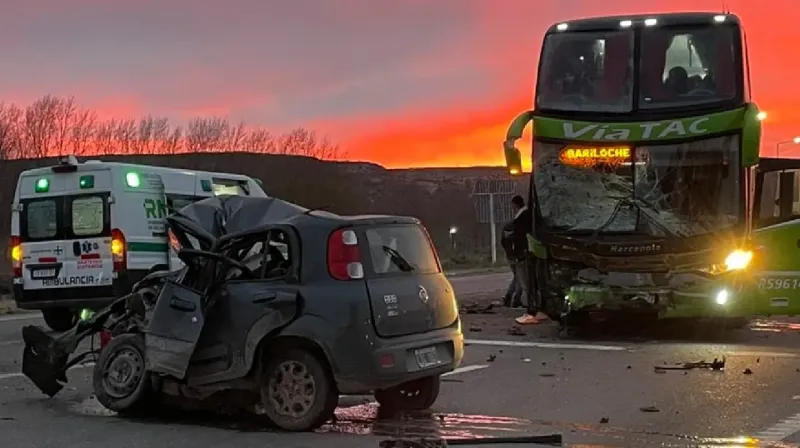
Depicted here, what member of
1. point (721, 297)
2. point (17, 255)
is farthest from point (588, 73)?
point (17, 255)

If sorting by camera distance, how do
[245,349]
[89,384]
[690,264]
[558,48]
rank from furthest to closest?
[558,48] < [690,264] < [89,384] < [245,349]

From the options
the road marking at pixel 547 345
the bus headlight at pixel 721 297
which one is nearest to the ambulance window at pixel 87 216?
the road marking at pixel 547 345

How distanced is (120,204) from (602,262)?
6.75 metres

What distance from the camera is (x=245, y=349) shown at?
28.3 ft

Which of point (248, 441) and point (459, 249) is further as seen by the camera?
point (459, 249)

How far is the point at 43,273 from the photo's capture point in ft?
53.2

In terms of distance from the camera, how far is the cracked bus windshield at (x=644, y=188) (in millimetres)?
13984

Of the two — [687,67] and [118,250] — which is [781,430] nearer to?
[687,67]

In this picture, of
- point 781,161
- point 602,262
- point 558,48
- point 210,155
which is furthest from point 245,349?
point 210,155

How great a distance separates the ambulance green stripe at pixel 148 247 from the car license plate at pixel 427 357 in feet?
26.3

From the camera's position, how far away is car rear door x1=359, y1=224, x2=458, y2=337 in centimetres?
847

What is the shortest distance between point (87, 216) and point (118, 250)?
771 mm

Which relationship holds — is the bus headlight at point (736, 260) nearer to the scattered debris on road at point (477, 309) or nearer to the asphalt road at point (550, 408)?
the asphalt road at point (550, 408)

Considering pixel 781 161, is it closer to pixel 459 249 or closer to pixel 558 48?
pixel 558 48
